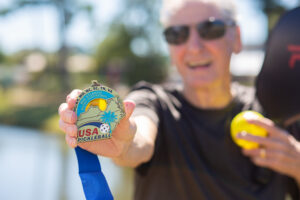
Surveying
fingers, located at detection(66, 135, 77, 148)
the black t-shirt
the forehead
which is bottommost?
the black t-shirt

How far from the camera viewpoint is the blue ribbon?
3.94ft

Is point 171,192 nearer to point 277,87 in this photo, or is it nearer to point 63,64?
point 277,87

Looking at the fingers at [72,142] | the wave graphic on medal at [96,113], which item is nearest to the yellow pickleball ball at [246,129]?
the wave graphic on medal at [96,113]

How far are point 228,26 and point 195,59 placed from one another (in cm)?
36

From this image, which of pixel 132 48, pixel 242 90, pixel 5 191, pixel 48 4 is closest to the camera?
pixel 242 90

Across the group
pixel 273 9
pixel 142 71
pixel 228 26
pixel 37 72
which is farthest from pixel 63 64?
pixel 228 26

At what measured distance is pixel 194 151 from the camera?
203 cm

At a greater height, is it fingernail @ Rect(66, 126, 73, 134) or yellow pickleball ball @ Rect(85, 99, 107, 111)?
yellow pickleball ball @ Rect(85, 99, 107, 111)

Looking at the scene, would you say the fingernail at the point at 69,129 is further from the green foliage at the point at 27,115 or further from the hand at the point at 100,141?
the green foliage at the point at 27,115

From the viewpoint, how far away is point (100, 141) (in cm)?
131

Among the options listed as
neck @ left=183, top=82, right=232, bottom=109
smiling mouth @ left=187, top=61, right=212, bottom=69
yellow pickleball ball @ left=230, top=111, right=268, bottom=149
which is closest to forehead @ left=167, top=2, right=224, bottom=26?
smiling mouth @ left=187, top=61, right=212, bottom=69

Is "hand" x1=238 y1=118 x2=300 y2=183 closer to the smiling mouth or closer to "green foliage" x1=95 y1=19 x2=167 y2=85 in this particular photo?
the smiling mouth

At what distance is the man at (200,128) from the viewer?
1.94m

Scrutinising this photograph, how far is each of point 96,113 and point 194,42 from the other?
126cm
